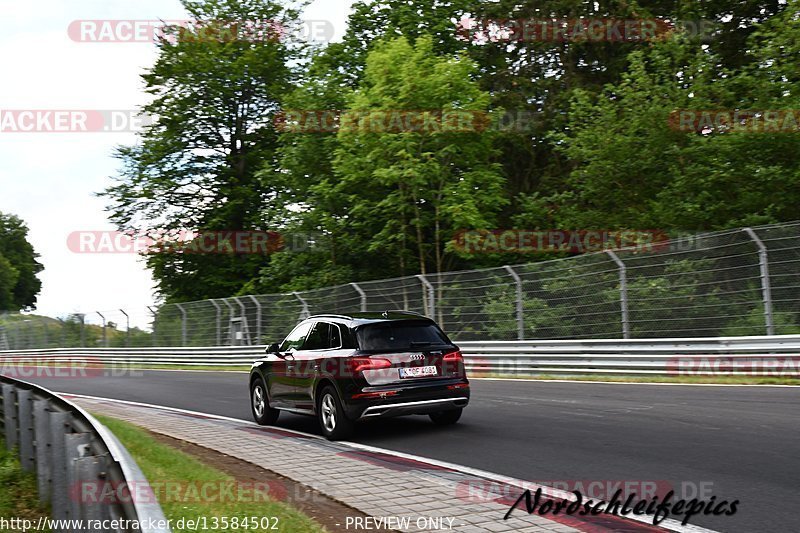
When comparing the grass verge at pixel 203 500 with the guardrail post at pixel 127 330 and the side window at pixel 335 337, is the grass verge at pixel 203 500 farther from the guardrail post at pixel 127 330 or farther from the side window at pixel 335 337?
the guardrail post at pixel 127 330

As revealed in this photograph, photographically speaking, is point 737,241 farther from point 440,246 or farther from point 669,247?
point 440,246

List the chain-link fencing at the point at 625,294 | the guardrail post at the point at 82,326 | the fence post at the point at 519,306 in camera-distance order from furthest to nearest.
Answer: the guardrail post at the point at 82,326
the fence post at the point at 519,306
the chain-link fencing at the point at 625,294

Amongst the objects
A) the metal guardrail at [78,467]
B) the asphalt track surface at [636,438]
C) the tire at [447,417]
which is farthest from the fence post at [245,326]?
the metal guardrail at [78,467]

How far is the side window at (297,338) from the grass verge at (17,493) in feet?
12.6

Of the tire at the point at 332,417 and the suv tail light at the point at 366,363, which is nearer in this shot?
the suv tail light at the point at 366,363

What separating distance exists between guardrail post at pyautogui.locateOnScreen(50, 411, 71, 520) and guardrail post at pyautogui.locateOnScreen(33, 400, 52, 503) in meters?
0.54

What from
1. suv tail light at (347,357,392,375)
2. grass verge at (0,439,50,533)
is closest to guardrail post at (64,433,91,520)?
grass verge at (0,439,50,533)

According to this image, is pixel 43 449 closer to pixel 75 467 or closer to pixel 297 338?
pixel 75 467

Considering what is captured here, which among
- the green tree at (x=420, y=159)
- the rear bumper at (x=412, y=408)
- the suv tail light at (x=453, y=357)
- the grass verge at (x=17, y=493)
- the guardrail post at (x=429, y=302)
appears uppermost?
the green tree at (x=420, y=159)

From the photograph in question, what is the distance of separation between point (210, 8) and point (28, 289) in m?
96.7

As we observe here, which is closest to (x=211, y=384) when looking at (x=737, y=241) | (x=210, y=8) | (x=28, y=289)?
(x=737, y=241)

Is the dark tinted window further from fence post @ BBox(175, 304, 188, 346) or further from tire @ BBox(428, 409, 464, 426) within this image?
fence post @ BBox(175, 304, 188, 346)

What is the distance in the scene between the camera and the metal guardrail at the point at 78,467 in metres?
3.73

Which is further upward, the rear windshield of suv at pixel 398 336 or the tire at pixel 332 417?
the rear windshield of suv at pixel 398 336
